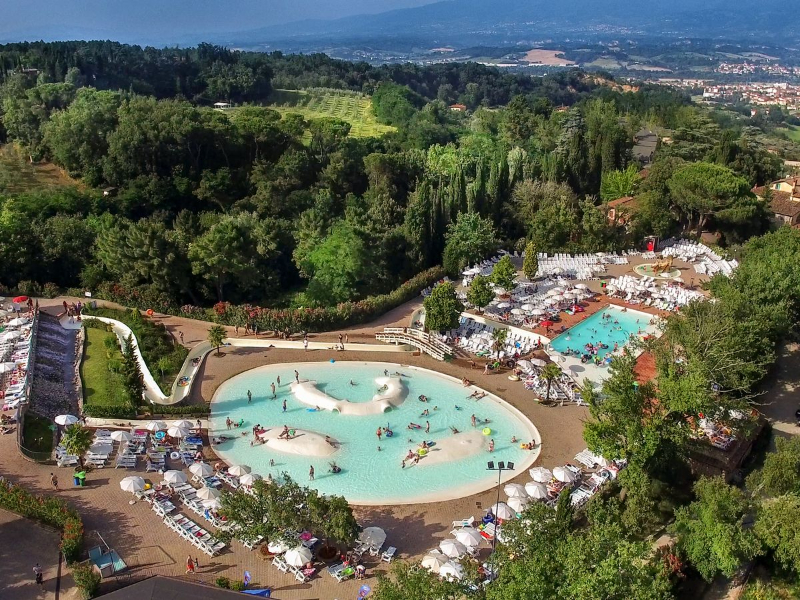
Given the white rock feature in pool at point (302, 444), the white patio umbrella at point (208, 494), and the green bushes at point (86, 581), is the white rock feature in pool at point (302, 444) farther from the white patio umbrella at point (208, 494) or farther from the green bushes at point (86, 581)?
the green bushes at point (86, 581)

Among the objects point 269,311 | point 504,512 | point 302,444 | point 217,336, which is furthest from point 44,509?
point 269,311

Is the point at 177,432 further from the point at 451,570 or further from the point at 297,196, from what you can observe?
the point at 297,196

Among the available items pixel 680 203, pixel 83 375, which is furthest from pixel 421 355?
pixel 680 203

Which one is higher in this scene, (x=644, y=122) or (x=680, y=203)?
(x=644, y=122)

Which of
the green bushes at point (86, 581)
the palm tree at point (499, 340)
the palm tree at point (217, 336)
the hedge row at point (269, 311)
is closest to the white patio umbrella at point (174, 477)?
the green bushes at point (86, 581)

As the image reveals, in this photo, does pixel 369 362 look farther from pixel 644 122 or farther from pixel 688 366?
pixel 644 122

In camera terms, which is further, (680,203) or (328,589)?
(680,203)
